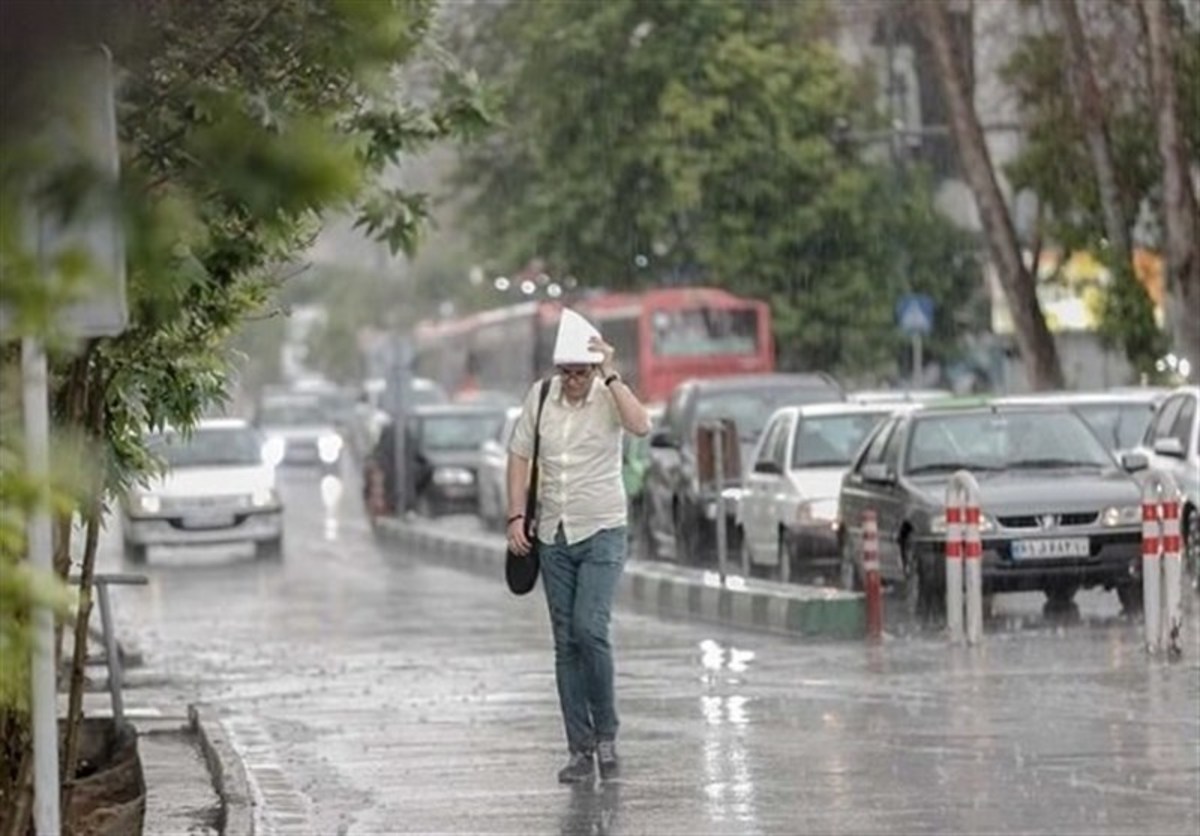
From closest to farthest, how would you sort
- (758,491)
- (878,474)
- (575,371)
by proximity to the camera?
(575,371) → (878,474) → (758,491)

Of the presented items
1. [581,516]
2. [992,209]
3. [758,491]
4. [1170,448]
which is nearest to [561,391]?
[581,516]

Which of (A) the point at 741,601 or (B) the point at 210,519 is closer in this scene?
(A) the point at 741,601

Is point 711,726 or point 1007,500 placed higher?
point 1007,500

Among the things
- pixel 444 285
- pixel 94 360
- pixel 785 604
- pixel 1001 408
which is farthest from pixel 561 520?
pixel 444 285

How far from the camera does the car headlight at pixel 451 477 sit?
47.2 metres

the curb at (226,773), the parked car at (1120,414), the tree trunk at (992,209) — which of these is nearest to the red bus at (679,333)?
the tree trunk at (992,209)

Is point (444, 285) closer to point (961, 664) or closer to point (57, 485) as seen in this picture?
point (961, 664)

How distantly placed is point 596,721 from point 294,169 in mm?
10240

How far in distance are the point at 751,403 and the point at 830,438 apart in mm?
5821

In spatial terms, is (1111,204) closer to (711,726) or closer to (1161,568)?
(1161,568)

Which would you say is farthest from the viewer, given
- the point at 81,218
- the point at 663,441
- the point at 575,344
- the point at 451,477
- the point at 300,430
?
the point at 300,430

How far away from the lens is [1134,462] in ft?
79.1

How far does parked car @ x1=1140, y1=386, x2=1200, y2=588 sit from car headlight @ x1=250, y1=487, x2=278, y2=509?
12986 mm

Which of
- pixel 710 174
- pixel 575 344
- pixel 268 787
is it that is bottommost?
pixel 268 787
